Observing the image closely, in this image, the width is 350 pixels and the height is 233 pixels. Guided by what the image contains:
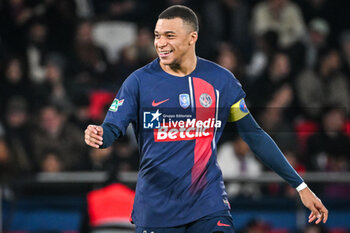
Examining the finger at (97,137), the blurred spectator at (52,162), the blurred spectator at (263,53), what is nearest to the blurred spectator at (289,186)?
the blurred spectator at (263,53)

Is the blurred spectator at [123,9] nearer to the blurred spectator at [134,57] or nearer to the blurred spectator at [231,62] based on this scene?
the blurred spectator at [134,57]

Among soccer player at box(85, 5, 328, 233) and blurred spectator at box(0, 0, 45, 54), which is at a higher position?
blurred spectator at box(0, 0, 45, 54)

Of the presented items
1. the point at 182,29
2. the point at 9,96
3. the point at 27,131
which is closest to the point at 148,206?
the point at 182,29

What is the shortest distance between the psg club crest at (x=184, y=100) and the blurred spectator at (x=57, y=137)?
4.61 meters

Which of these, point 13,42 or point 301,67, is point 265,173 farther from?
point 13,42

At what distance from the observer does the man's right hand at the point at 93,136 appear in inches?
155

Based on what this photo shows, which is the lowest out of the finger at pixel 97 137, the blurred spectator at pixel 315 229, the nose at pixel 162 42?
the blurred spectator at pixel 315 229

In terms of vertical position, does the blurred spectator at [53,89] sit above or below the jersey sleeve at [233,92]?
below

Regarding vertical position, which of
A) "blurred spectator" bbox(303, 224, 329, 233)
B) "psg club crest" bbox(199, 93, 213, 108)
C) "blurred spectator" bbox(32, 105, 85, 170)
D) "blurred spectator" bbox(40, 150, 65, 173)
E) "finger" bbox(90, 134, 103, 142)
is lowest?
"blurred spectator" bbox(303, 224, 329, 233)

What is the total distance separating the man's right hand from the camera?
12.9ft

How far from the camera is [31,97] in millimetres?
9703

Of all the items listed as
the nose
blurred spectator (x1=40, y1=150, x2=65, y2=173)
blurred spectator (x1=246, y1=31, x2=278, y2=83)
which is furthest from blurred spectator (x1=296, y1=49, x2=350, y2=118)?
the nose

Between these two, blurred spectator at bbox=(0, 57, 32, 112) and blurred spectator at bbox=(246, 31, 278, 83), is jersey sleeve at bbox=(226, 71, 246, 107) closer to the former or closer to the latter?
blurred spectator at bbox=(0, 57, 32, 112)

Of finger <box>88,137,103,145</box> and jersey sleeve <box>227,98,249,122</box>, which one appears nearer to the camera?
finger <box>88,137,103,145</box>
